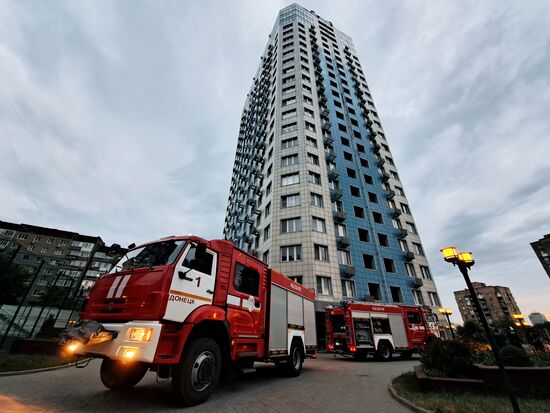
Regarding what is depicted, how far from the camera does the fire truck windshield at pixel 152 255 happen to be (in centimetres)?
570

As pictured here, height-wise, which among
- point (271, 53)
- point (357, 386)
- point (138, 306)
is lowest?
point (357, 386)

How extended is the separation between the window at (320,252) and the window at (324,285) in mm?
1881

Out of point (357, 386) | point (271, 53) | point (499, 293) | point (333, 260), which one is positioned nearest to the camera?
point (357, 386)

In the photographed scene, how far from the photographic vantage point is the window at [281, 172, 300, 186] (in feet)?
96.2

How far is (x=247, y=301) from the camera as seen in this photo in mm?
7512

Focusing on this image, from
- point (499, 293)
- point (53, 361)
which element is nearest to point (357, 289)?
point (53, 361)

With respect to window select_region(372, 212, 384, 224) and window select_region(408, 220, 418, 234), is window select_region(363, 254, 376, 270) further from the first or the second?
window select_region(408, 220, 418, 234)

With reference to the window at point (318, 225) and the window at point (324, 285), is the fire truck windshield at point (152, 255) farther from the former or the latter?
the window at point (318, 225)

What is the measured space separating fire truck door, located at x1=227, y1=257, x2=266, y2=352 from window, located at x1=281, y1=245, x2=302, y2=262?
16165 mm

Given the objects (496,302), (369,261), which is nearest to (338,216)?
(369,261)

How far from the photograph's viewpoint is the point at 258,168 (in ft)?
121

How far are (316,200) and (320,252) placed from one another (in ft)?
20.7

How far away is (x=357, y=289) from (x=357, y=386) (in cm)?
1890

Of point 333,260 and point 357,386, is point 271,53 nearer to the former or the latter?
point 333,260
